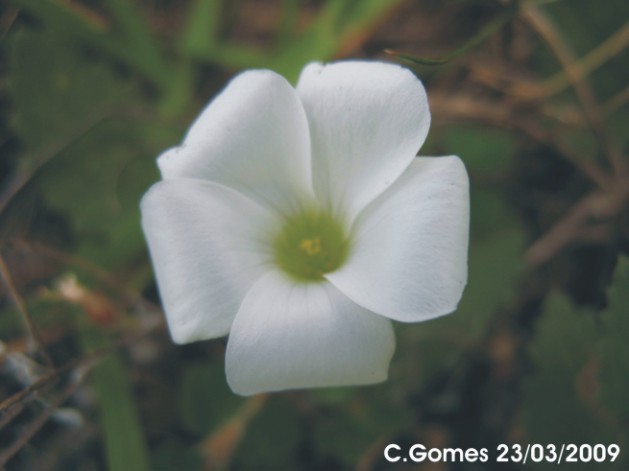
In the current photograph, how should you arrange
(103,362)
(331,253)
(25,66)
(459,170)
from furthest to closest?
(25,66) → (103,362) → (331,253) → (459,170)

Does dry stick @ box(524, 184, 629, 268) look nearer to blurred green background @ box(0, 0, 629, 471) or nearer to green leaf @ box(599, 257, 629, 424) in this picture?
blurred green background @ box(0, 0, 629, 471)

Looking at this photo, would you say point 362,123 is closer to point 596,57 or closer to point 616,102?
point 616,102

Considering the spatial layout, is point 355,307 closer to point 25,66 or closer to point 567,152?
point 567,152

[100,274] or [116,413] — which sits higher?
[100,274]

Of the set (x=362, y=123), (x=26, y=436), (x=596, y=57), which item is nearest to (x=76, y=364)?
(x=26, y=436)

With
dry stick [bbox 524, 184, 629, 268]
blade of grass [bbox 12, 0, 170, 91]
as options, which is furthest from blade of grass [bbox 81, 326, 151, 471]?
dry stick [bbox 524, 184, 629, 268]

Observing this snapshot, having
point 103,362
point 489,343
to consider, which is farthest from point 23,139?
point 489,343

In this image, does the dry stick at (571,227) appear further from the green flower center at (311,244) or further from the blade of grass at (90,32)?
the blade of grass at (90,32)
